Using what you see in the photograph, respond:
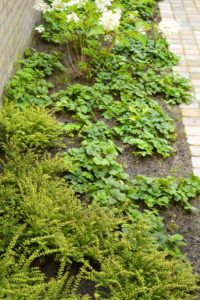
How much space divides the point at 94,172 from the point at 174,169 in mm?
843

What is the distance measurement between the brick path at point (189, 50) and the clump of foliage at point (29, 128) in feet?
4.75

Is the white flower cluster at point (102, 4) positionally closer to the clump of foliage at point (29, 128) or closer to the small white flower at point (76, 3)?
the small white flower at point (76, 3)

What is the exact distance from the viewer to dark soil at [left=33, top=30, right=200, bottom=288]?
3048 mm

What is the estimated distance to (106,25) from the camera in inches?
167

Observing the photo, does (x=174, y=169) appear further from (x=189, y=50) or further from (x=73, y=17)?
(x=189, y=50)

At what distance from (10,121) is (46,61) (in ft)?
5.04

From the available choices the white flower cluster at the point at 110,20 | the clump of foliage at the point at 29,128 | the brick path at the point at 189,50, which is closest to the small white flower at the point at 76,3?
the white flower cluster at the point at 110,20

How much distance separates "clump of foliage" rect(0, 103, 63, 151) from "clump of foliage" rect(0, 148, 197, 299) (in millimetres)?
550

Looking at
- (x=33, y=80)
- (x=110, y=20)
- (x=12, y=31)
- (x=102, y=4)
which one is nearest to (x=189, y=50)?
(x=102, y=4)

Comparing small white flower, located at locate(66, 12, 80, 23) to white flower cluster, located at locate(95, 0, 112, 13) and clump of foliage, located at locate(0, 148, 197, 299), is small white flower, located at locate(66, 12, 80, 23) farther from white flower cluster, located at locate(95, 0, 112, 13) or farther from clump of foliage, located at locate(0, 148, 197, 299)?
clump of foliage, located at locate(0, 148, 197, 299)

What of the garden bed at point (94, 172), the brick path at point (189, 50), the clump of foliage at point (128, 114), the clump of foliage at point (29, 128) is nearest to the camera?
the garden bed at point (94, 172)

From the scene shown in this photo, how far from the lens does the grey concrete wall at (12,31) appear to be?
4.07 metres

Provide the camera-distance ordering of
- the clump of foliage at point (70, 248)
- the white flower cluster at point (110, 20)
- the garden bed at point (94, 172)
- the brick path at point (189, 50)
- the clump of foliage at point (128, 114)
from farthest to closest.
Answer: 1. the brick path at point (189, 50)
2. the white flower cluster at point (110, 20)
3. the clump of foliage at point (128, 114)
4. the garden bed at point (94, 172)
5. the clump of foliage at point (70, 248)

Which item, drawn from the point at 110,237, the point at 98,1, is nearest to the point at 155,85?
the point at 98,1
